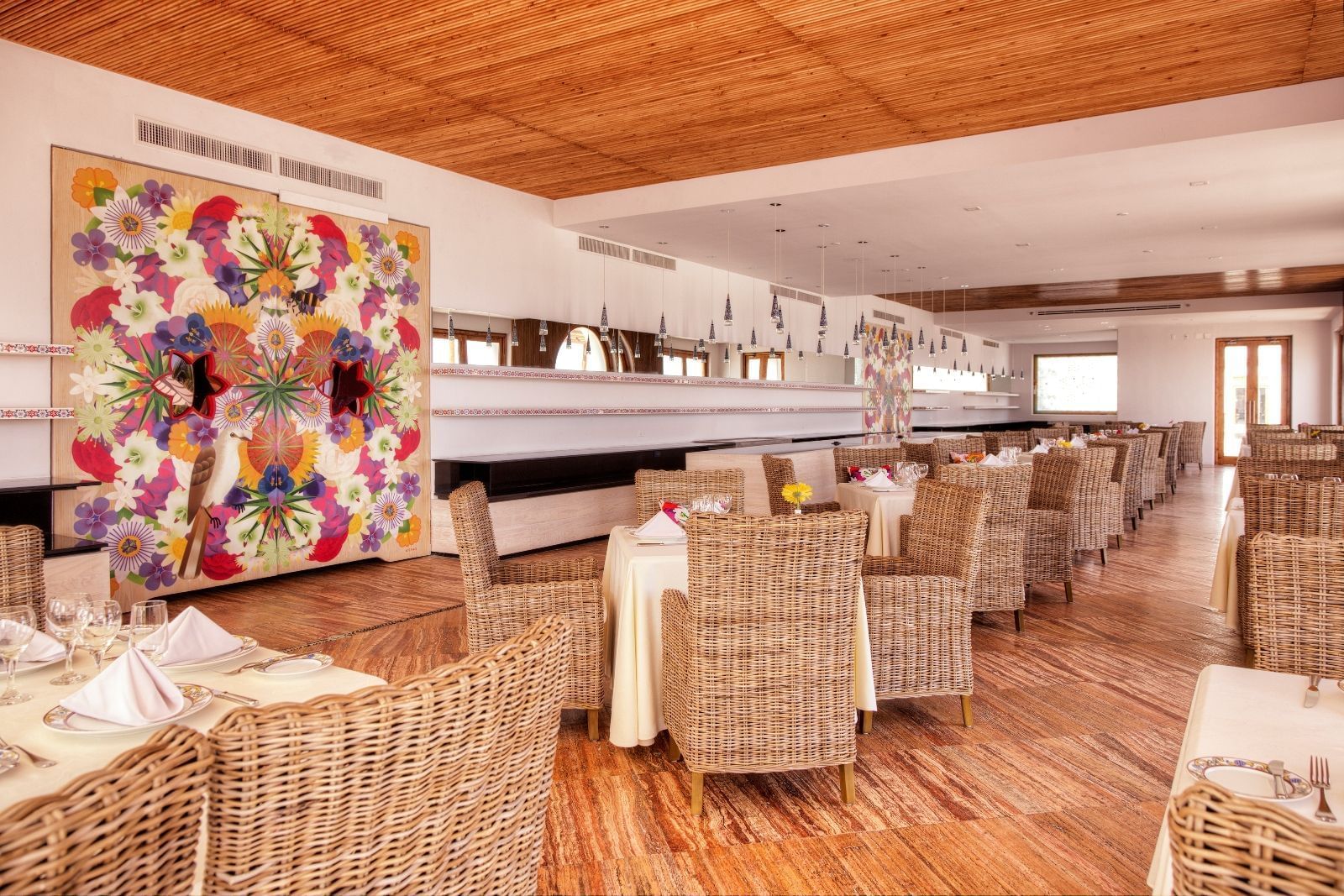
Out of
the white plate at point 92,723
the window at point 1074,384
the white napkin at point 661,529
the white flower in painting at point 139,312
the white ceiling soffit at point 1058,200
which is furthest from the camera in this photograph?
the window at point 1074,384

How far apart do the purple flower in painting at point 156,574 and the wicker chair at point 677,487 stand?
11.0 ft

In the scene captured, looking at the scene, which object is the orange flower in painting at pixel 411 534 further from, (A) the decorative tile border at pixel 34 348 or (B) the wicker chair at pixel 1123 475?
(B) the wicker chair at pixel 1123 475

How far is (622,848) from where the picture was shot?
275 centimetres

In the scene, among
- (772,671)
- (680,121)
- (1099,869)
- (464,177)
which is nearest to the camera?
(1099,869)

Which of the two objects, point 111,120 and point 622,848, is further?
point 111,120

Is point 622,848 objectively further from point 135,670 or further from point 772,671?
point 135,670

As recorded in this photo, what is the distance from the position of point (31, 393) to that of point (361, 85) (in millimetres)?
2714

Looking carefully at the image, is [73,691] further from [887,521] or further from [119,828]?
[887,521]

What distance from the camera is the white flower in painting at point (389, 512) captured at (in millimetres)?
7246

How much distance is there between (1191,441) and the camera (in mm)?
17594

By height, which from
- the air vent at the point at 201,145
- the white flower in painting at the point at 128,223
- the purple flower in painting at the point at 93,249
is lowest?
the purple flower in painting at the point at 93,249

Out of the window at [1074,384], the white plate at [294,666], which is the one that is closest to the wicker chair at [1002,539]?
the white plate at [294,666]

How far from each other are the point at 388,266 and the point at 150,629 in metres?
5.72

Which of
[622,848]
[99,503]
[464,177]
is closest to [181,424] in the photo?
[99,503]
